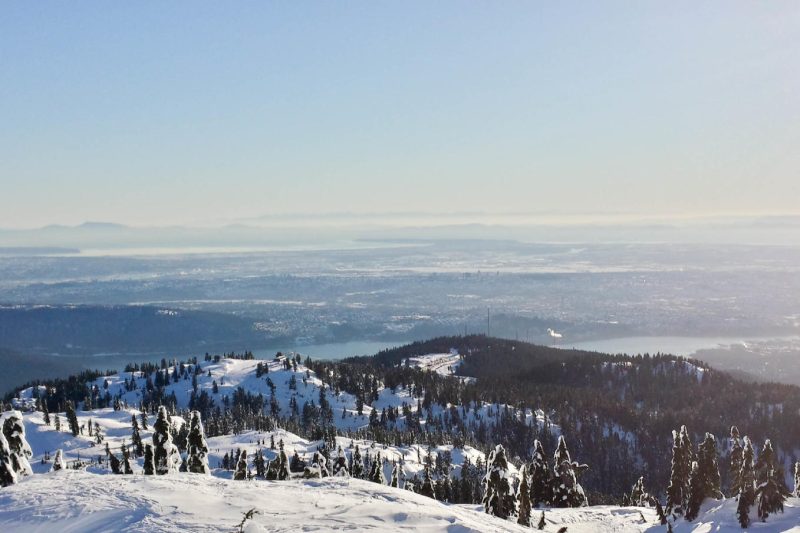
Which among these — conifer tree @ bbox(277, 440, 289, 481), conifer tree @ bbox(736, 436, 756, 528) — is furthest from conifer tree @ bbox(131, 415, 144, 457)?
conifer tree @ bbox(736, 436, 756, 528)

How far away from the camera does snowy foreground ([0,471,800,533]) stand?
30.9 metres

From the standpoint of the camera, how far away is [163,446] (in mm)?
71812

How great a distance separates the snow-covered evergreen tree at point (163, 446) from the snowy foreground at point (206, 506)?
29.4 meters

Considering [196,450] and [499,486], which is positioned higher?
[499,486]

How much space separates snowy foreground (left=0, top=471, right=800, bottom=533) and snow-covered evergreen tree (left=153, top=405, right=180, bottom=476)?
1158 inches

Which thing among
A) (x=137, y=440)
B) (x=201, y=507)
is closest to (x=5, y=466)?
(x=201, y=507)

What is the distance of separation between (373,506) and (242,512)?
8.03 metres

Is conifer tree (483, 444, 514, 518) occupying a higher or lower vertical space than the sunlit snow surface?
lower

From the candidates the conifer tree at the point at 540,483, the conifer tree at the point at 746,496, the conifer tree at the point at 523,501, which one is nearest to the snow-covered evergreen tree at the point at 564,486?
the conifer tree at the point at 540,483

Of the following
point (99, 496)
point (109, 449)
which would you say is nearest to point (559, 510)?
point (99, 496)

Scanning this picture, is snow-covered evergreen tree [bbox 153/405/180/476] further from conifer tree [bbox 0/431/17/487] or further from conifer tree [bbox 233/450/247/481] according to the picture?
conifer tree [bbox 0/431/17/487]

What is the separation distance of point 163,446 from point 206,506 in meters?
42.2

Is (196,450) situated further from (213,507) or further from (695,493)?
(695,493)

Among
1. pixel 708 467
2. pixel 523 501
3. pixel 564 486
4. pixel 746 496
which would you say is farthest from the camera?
pixel 564 486
